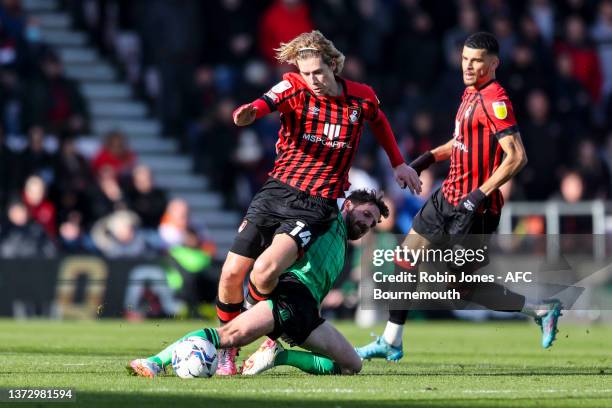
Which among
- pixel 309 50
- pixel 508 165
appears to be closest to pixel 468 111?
pixel 508 165

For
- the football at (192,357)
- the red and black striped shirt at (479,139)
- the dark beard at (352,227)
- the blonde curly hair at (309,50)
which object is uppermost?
the blonde curly hair at (309,50)

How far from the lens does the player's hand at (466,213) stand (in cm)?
1074

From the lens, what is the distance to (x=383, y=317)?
19703mm

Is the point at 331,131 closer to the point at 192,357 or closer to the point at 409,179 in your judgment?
the point at 409,179

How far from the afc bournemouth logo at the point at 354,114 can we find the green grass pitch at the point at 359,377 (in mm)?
1796

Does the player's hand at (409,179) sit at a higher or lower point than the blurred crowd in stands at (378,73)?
lower

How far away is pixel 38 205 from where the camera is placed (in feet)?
64.5

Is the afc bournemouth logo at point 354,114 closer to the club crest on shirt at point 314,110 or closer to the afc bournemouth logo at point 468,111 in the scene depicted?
the club crest on shirt at point 314,110

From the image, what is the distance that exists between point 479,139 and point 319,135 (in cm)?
151

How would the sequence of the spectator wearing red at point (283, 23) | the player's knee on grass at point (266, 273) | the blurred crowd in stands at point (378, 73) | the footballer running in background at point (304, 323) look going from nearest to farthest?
the footballer running in background at point (304, 323) < the player's knee on grass at point (266, 273) < the blurred crowd in stands at point (378, 73) < the spectator wearing red at point (283, 23)

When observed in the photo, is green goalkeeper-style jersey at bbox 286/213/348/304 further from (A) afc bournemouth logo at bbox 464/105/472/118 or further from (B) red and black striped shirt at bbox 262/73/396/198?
(A) afc bournemouth logo at bbox 464/105/472/118

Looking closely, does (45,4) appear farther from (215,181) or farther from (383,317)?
(383,317)

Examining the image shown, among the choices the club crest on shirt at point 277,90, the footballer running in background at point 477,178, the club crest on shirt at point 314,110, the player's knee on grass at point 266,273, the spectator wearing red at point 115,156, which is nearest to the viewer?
the player's knee on grass at point 266,273

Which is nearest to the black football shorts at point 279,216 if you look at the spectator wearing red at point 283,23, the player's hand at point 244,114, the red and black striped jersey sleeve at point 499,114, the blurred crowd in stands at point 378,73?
the player's hand at point 244,114
